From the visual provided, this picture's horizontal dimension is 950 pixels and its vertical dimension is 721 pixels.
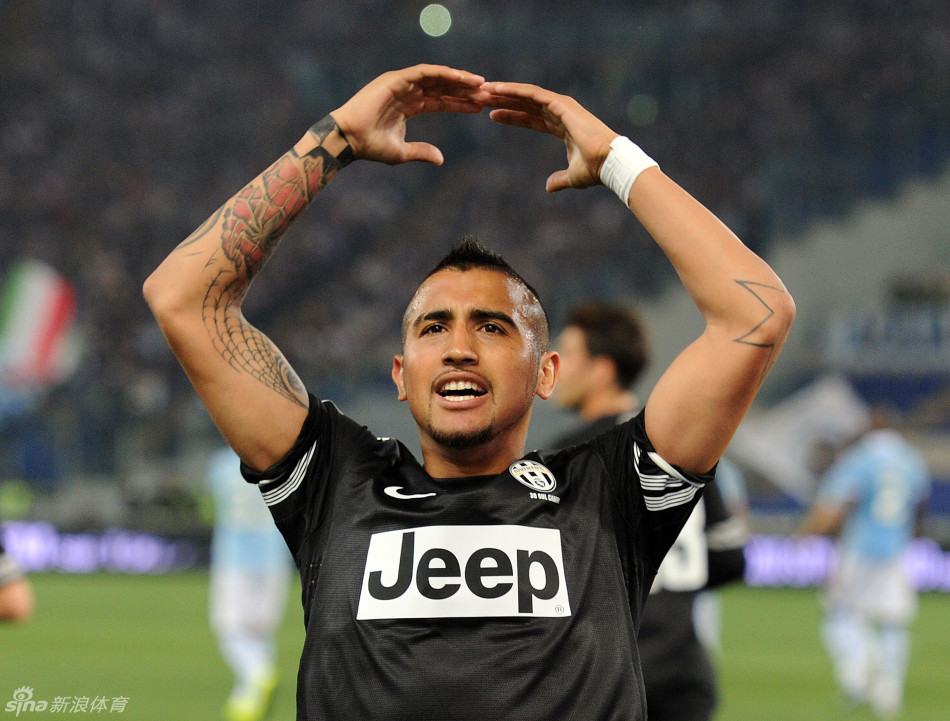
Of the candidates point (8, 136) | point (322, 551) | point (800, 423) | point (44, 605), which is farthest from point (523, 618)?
point (8, 136)

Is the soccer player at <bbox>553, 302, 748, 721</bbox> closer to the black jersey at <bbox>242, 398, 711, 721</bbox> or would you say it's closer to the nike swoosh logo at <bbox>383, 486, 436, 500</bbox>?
the black jersey at <bbox>242, 398, 711, 721</bbox>

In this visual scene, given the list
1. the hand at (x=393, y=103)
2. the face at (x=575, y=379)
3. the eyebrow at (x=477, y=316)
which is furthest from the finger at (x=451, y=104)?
the face at (x=575, y=379)

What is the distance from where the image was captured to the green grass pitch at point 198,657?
27.6ft

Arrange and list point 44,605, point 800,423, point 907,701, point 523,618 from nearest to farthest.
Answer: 1. point 523,618
2. point 907,701
3. point 44,605
4. point 800,423

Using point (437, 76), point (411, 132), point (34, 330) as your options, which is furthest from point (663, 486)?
point (411, 132)

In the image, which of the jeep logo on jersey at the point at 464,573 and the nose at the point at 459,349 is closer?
the jeep logo on jersey at the point at 464,573

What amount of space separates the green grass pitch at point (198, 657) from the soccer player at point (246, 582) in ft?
1.16

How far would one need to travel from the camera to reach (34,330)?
17703mm

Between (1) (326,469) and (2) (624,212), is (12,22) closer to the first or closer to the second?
(2) (624,212)

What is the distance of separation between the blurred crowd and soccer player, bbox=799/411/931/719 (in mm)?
10590

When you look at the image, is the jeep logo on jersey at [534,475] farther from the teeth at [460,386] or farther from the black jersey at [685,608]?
the black jersey at [685,608]

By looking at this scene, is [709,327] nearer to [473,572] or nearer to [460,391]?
[460,391]

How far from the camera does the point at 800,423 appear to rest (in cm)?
1812

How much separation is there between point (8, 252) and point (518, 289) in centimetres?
2108
